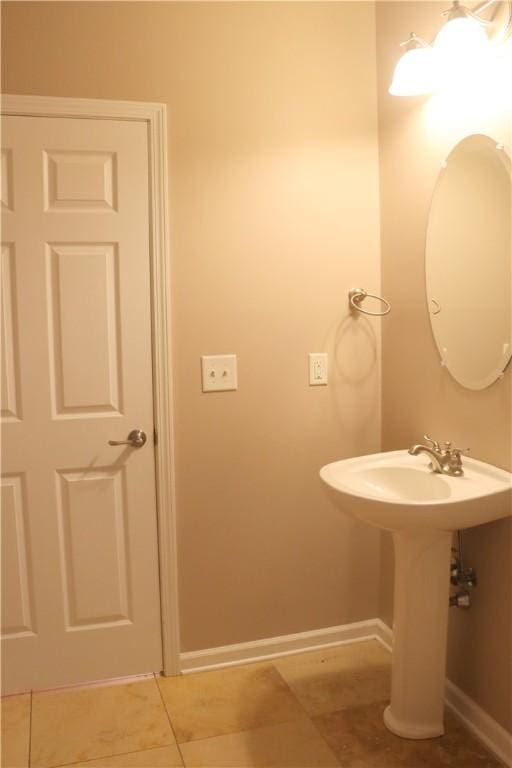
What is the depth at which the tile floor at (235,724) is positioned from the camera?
1.96 m

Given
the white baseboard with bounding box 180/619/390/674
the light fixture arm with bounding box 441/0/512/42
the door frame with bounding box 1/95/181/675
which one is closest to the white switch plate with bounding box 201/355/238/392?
the door frame with bounding box 1/95/181/675

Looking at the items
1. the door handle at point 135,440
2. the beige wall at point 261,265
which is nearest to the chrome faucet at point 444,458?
the beige wall at point 261,265

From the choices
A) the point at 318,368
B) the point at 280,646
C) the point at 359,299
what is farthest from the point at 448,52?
the point at 280,646

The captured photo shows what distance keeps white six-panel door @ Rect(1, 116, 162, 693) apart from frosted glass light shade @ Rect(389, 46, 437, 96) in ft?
2.83

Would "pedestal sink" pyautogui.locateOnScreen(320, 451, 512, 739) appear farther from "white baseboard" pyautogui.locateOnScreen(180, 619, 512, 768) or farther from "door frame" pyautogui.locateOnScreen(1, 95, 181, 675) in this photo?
"door frame" pyautogui.locateOnScreen(1, 95, 181, 675)

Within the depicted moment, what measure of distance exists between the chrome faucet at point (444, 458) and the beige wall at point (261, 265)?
561 mm

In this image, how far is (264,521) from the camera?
2492 mm

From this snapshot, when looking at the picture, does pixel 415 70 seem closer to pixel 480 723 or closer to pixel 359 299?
pixel 359 299

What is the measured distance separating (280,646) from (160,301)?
140cm

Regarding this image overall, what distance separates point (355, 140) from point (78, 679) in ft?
7.34

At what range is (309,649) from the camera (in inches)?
101

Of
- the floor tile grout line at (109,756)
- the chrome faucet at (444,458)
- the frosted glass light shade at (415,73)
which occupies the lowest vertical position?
the floor tile grout line at (109,756)

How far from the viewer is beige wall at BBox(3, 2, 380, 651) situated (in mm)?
2262

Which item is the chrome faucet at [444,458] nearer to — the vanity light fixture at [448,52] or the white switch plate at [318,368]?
the white switch plate at [318,368]
